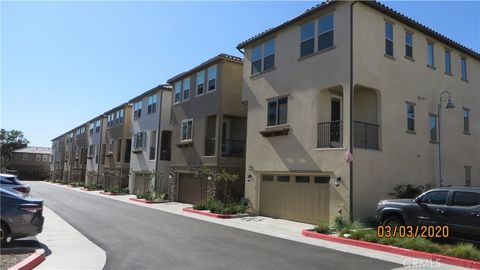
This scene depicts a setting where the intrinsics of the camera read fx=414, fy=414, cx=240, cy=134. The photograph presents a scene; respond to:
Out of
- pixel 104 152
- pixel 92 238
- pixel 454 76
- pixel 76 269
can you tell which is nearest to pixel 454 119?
pixel 454 76

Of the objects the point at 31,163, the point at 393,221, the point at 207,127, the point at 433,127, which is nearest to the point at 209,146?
the point at 207,127

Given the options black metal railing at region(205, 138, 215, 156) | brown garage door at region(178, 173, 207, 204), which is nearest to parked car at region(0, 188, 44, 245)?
brown garage door at region(178, 173, 207, 204)

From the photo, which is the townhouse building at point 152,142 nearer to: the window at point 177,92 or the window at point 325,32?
the window at point 177,92

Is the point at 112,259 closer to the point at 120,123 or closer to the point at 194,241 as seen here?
the point at 194,241

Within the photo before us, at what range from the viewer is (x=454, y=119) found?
21625 millimetres

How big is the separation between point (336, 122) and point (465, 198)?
20.9 ft

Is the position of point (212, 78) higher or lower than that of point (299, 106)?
higher

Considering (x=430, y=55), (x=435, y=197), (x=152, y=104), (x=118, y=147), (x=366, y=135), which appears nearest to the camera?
(x=435, y=197)

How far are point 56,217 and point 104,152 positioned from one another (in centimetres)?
3278

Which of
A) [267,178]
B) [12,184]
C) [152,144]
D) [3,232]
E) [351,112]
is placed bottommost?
[3,232]

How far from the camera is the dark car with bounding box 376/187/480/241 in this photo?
11359 mm

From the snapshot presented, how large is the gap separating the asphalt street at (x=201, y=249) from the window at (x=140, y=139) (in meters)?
20.2

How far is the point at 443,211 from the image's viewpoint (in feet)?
39.4

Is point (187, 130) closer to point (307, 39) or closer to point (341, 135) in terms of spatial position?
point (307, 39)
